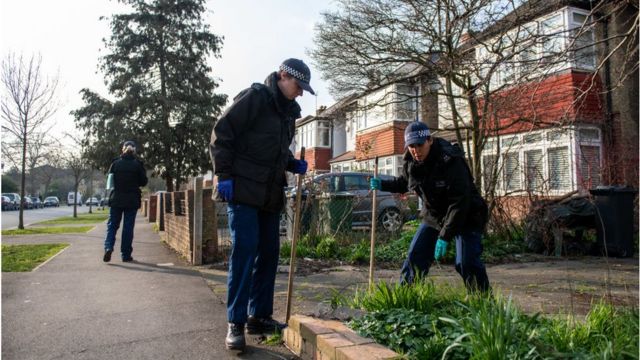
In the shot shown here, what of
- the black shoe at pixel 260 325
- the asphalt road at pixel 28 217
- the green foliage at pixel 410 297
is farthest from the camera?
the asphalt road at pixel 28 217

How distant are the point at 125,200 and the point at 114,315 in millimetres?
3841

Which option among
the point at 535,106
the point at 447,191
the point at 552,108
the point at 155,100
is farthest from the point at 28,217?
the point at 447,191

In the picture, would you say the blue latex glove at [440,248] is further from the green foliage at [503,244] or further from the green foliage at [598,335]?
the green foliage at [503,244]

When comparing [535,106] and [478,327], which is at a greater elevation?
[535,106]

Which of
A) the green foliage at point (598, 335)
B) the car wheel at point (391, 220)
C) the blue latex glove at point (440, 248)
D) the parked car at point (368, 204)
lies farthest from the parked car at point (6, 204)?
the green foliage at point (598, 335)

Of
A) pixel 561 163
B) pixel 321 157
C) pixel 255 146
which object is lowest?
pixel 255 146

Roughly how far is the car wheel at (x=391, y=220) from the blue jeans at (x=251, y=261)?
18.3 ft

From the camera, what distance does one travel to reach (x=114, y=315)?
4398 mm

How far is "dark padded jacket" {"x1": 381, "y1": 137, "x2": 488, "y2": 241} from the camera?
377 cm

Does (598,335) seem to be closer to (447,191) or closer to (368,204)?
(447,191)

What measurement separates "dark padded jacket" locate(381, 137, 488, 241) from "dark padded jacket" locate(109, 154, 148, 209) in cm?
545

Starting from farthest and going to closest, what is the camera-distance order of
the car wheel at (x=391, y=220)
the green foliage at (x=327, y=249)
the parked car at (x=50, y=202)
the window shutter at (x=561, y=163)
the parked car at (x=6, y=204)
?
the parked car at (x=50, y=202)
the parked car at (x=6, y=204)
the window shutter at (x=561, y=163)
the car wheel at (x=391, y=220)
the green foliage at (x=327, y=249)

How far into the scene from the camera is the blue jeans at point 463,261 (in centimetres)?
382

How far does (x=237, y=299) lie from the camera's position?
3490 millimetres
